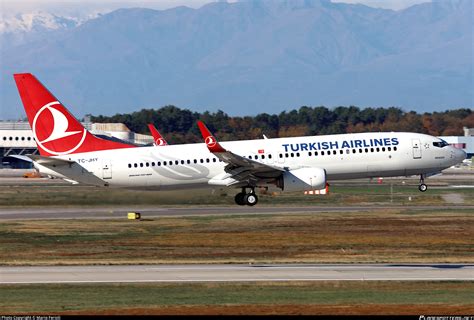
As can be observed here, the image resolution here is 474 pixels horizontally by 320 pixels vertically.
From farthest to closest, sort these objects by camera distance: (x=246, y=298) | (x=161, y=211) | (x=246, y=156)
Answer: (x=161, y=211) → (x=246, y=156) → (x=246, y=298)

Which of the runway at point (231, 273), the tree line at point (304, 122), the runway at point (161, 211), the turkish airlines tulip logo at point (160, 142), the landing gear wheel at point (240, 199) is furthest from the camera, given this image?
the tree line at point (304, 122)

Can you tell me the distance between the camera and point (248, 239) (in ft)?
180

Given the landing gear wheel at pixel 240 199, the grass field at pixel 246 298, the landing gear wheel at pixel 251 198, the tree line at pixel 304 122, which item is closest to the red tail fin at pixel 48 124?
the landing gear wheel at pixel 240 199

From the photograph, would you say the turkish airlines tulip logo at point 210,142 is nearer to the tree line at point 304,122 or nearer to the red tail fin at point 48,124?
the red tail fin at point 48,124

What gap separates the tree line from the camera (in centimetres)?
16950

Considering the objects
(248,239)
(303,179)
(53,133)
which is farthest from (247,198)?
(53,133)

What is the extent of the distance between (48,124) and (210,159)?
389 inches

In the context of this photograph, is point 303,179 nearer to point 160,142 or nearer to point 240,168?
point 240,168

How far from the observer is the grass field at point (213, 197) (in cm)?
6138

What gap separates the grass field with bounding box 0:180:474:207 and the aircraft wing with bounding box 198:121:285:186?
1.74 meters

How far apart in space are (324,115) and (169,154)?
132 m

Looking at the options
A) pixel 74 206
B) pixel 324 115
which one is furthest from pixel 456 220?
pixel 324 115

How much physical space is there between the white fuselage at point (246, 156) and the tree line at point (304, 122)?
101273 millimetres

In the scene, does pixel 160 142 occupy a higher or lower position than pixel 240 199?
higher
